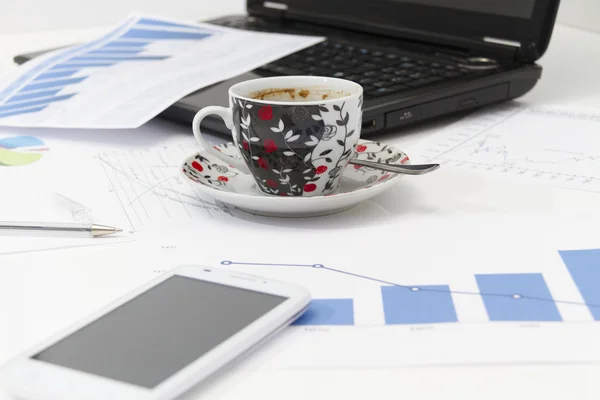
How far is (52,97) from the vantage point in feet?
2.84

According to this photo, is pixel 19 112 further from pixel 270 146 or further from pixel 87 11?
pixel 87 11

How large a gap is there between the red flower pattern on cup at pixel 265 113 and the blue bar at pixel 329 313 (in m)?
0.16

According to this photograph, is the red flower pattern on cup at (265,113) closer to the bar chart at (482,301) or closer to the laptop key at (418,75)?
the bar chart at (482,301)

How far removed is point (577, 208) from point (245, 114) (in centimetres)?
26

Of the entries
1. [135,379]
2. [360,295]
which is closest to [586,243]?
[360,295]

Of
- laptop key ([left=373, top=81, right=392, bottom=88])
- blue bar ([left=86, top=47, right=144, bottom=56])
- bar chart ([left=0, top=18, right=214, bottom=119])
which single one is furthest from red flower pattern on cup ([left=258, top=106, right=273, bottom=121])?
blue bar ([left=86, top=47, right=144, bottom=56])

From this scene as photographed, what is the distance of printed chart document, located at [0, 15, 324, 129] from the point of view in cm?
82

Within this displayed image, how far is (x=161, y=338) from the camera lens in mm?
410

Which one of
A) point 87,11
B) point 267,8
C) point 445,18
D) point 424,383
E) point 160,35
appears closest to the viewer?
point 424,383

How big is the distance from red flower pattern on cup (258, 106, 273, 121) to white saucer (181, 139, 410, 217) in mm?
57

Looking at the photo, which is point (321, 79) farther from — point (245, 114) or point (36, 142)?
point (36, 142)

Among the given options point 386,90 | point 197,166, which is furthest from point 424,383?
point 386,90

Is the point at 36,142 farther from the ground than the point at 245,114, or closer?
closer

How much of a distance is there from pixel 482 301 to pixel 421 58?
49cm
